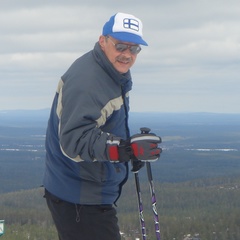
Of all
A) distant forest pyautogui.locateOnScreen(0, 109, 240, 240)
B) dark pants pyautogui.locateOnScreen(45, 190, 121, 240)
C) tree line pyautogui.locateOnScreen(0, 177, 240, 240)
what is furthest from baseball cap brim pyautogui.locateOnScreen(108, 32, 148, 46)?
tree line pyautogui.locateOnScreen(0, 177, 240, 240)

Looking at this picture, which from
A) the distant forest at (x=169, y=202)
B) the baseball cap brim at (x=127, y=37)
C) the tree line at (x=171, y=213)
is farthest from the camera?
the distant forest at (x=169, y=202)

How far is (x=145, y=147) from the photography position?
148 inches

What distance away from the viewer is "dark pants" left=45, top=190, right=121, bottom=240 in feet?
13.4

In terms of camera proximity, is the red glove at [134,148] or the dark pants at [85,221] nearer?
the red glove at [134,148]

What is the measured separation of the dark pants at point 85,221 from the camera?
13.4ft

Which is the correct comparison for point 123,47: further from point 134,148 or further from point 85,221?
point 85,221

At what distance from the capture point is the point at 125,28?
4047mm

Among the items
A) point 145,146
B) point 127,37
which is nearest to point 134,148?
point 145,146

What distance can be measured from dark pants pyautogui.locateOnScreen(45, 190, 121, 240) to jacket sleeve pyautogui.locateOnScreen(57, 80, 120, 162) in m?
0.43

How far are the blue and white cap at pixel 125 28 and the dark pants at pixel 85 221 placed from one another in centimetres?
123

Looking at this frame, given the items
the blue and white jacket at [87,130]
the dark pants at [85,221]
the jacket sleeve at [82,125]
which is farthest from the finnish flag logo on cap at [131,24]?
the dark pants at [85,221]

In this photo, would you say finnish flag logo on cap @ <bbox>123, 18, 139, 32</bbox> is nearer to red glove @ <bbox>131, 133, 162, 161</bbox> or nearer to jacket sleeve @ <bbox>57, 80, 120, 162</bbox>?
jacket sleeve @ <bbox>57, 80, 120, 162</bbox>

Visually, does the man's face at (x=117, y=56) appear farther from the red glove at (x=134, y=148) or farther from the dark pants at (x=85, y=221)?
the dark pants at (x=85, y=221)

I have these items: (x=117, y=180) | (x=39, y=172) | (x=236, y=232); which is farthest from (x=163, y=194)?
(x=117, y=180)
